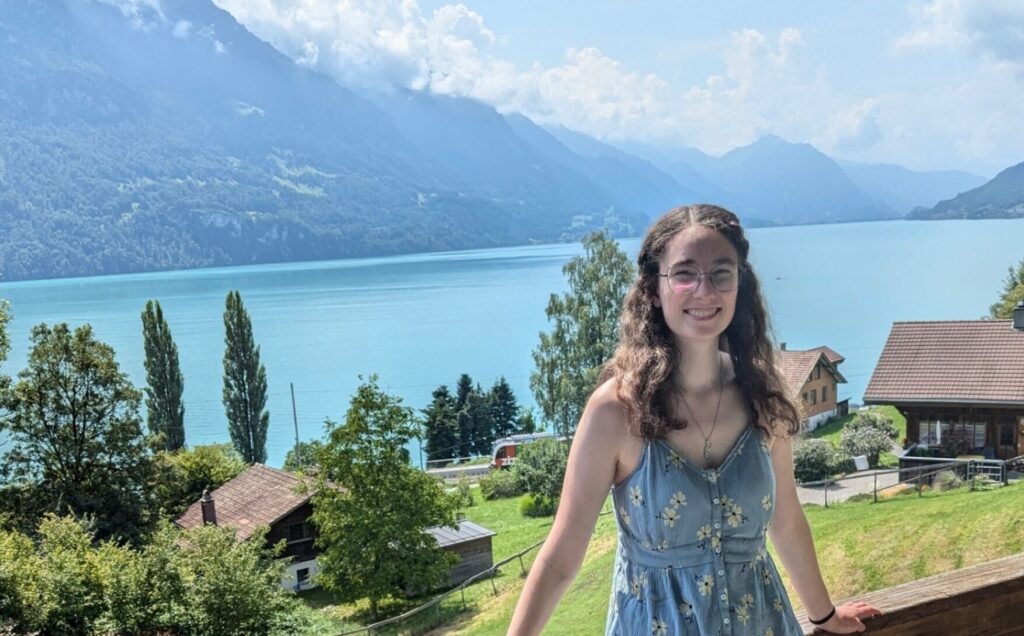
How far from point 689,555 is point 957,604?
2.24 ft

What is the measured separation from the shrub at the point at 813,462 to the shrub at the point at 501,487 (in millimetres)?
13104

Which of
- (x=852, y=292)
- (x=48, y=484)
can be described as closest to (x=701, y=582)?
(x=48, y=484)

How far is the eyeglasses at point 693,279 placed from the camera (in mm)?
1603

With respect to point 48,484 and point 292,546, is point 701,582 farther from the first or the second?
point 48,484

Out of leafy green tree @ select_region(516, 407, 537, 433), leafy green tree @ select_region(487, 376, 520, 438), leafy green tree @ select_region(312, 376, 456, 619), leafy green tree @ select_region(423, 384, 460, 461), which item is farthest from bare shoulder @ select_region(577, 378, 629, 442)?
leafy green tree @ select_region(516, 407, 537, 433)

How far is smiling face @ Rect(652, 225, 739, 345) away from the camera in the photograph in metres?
1.60

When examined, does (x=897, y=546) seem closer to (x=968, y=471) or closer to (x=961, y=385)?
(x=968, y=471)

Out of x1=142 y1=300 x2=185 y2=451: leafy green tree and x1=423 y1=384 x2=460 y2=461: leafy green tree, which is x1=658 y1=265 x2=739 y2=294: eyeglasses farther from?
x1=423 y1=384 x2=460 y2=461: leafy green tree

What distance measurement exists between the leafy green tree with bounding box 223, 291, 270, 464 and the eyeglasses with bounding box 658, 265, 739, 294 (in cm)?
4608

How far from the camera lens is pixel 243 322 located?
46.1 meters

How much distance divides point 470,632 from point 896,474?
1252cm

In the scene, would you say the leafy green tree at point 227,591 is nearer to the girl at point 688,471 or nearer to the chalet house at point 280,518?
the chalet house at point 280,518

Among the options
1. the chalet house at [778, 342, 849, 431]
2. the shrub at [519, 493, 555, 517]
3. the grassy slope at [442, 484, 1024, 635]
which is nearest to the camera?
the grassy slope at [442, 484, 1024, 635]

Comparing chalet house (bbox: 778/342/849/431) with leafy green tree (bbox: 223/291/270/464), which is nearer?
chalet house (bbox: 778/342/849/431)
